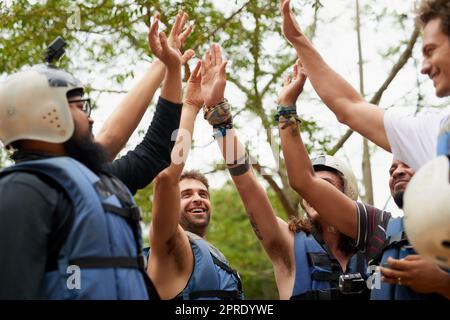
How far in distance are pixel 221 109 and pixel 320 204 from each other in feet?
3.01

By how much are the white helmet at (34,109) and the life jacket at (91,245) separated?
0.21 m

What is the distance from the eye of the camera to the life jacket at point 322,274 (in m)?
4.92

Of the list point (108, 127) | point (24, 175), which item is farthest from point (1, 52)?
point (24, 175)

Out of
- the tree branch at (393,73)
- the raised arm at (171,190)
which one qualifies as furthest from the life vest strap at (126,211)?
the tree branch at (393,73)

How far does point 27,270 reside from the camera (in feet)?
10.2

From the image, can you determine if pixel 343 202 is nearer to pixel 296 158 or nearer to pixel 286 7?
pixel 296 158

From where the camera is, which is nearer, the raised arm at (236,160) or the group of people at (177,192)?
the group of people at (177,192)

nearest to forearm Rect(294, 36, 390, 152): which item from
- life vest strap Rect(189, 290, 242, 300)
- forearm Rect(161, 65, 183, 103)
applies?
forearm Rect(161, 65, 183, 103)

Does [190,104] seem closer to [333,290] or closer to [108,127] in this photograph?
[108,127]

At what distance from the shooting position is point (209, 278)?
5.43 m

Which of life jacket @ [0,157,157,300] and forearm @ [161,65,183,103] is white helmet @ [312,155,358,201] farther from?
life jacket @ [0,157,157,300]

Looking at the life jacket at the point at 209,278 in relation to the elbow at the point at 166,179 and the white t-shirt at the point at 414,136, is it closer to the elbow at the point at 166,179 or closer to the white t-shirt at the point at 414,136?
the elbow at the point at 166,179

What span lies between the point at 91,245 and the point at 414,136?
1703 millimetres

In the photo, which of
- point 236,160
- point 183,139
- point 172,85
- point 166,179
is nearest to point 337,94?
point 172,85
